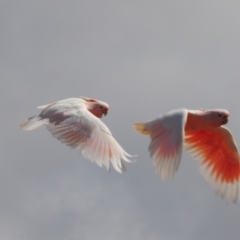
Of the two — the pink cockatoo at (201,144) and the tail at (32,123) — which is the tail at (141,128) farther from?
the tail at (32,123)

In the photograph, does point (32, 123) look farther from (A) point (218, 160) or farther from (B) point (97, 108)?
(A) point (218, 160)

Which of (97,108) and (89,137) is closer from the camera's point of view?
(89,137)

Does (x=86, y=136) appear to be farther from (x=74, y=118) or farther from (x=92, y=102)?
(x=92, y=102)

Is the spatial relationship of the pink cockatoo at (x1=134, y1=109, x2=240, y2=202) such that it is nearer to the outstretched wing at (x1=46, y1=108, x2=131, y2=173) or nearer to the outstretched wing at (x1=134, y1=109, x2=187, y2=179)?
the outstretched wing at (x1=134, y1=109, x2=187, y2=179)

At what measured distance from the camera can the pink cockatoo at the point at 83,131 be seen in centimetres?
1711

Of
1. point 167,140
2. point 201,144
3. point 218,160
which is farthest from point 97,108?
point 167,140

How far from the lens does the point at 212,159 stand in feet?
62.7

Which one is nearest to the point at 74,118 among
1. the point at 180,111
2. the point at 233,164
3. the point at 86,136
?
the point at 86,136

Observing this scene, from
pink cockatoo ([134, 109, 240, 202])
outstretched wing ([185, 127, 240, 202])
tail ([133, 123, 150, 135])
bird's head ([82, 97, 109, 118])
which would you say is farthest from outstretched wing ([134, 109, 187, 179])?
bird's head ([82, 97, 109, 118])

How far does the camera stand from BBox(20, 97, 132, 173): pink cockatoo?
17109 mm

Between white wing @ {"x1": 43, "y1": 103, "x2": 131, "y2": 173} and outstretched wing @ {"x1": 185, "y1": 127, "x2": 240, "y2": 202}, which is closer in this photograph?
white wing @ {"x1": 43, "y1": 103, "x2": 131, "y2": 173}

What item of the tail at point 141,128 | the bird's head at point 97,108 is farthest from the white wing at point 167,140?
the bird's head at point 97,108

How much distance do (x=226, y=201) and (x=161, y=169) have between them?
305 cm

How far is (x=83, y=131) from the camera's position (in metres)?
17.5
